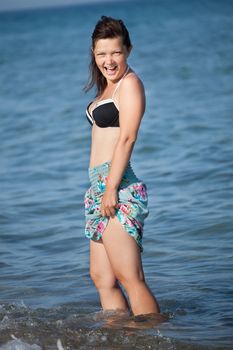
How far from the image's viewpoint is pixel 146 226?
8031mm

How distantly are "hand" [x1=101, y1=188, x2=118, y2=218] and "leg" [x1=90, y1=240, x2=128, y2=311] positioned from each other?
31 cm

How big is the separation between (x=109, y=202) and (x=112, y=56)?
0.84 meters

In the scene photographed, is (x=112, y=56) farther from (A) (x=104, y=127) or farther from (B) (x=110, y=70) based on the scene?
(A) (x=104, y=127)

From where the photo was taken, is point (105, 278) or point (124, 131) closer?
point (124, 131)

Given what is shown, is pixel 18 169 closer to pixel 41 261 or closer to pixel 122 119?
pixel 41 261

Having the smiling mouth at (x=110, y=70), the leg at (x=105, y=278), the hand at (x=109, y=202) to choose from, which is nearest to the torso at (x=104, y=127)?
the smiling mouth at (x=110, y=70)

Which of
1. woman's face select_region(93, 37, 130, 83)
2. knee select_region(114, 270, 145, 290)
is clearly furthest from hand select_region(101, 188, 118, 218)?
woman's face select_region(93, 37, 130, 83)

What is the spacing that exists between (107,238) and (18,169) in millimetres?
6862

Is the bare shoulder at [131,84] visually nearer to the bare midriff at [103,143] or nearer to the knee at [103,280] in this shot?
the bare midriff at [103,143]

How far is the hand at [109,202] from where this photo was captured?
4.72 metres

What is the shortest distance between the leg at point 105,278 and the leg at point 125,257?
16 centimetres

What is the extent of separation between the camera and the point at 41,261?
713 centimetres

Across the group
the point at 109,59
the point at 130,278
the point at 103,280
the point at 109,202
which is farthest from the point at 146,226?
the point at 109,59

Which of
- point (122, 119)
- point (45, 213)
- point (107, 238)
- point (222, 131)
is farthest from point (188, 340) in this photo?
point (222, 131)
